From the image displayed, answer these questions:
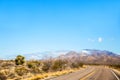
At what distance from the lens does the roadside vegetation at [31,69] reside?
27533mm

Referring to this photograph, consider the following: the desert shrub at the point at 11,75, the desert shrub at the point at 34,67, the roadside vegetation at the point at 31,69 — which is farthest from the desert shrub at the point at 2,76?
the desert shrub at the point at 34,67

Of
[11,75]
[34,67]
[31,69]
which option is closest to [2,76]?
[11,75]

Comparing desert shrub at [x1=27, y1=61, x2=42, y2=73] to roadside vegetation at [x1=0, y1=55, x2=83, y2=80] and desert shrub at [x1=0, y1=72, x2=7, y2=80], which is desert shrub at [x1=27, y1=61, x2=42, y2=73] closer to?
roadside vegetation at [x1=0, y1=55, x2=83, y2=80]

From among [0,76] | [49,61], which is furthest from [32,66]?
[0,76]

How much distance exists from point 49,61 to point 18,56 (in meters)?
12.7

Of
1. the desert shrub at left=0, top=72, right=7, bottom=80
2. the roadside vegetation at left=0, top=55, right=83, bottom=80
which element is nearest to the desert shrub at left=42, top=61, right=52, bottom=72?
the roadside vegetation at left=0, top=55, right=83, bottom=80

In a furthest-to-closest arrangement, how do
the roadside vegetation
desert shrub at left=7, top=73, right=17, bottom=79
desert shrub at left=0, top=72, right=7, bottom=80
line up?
desert shrub at left=7, top=73, right=17, bottom=79 → the roadside vegetation → desert shrub at left=0, top=72, right=7, bottom=80

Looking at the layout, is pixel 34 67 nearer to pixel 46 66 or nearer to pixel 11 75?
pixel 46 66

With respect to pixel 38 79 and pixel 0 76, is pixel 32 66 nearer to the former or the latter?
pixel 0 76

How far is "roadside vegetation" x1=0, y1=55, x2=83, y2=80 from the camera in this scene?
27533 millimetres

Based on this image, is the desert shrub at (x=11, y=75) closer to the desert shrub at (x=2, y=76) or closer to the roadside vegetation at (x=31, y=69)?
the roadside vegetation at (x=31, y=69)

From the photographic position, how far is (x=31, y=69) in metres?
37.8

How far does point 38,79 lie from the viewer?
2233cm

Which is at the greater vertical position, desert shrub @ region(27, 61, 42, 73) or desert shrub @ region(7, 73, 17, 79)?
desert shrub @ region(27, 61, 42, 73)
